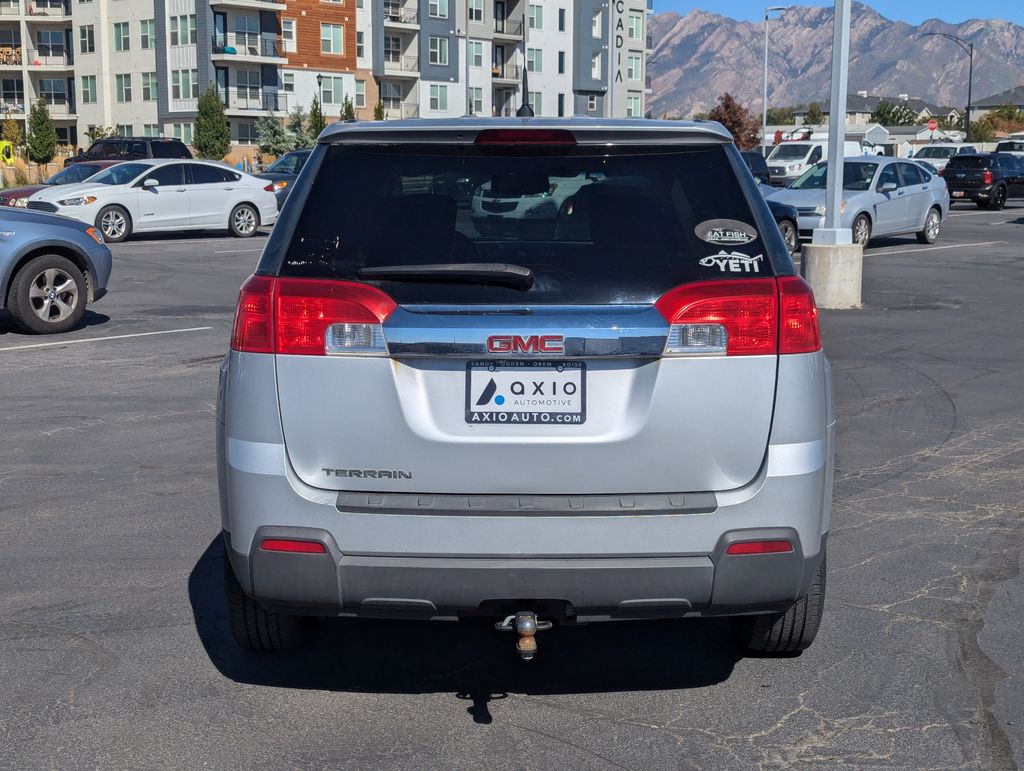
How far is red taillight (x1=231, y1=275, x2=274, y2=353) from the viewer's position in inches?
151

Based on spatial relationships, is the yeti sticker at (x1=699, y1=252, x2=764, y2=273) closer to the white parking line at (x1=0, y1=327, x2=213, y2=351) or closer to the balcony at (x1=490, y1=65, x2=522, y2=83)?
the white parking line at (x1=0, y1=327, x2=213, y2=351)

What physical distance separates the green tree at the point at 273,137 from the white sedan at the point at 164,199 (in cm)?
4187

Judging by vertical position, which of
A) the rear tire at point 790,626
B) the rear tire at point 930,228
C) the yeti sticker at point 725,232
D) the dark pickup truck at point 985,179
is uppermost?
the dark pickup truck at point 985,179

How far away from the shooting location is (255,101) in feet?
250

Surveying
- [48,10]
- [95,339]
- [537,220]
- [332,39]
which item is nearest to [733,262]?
[537,220]

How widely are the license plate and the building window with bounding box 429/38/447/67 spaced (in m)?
83.8

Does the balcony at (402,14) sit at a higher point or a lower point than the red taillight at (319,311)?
higher

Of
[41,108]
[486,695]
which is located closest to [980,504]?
[486,695]

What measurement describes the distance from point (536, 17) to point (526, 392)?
9263cm

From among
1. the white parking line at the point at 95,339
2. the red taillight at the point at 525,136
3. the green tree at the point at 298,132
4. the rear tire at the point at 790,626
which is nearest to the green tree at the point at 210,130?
the green tree at the point at 298,132

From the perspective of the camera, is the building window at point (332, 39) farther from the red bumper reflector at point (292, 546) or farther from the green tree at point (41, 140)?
the red bumper reflector at point (292, 546)

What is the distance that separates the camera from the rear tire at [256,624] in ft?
14.4

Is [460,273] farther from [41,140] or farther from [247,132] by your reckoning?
[247,132]

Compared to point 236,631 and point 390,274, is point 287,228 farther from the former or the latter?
point 236,631
